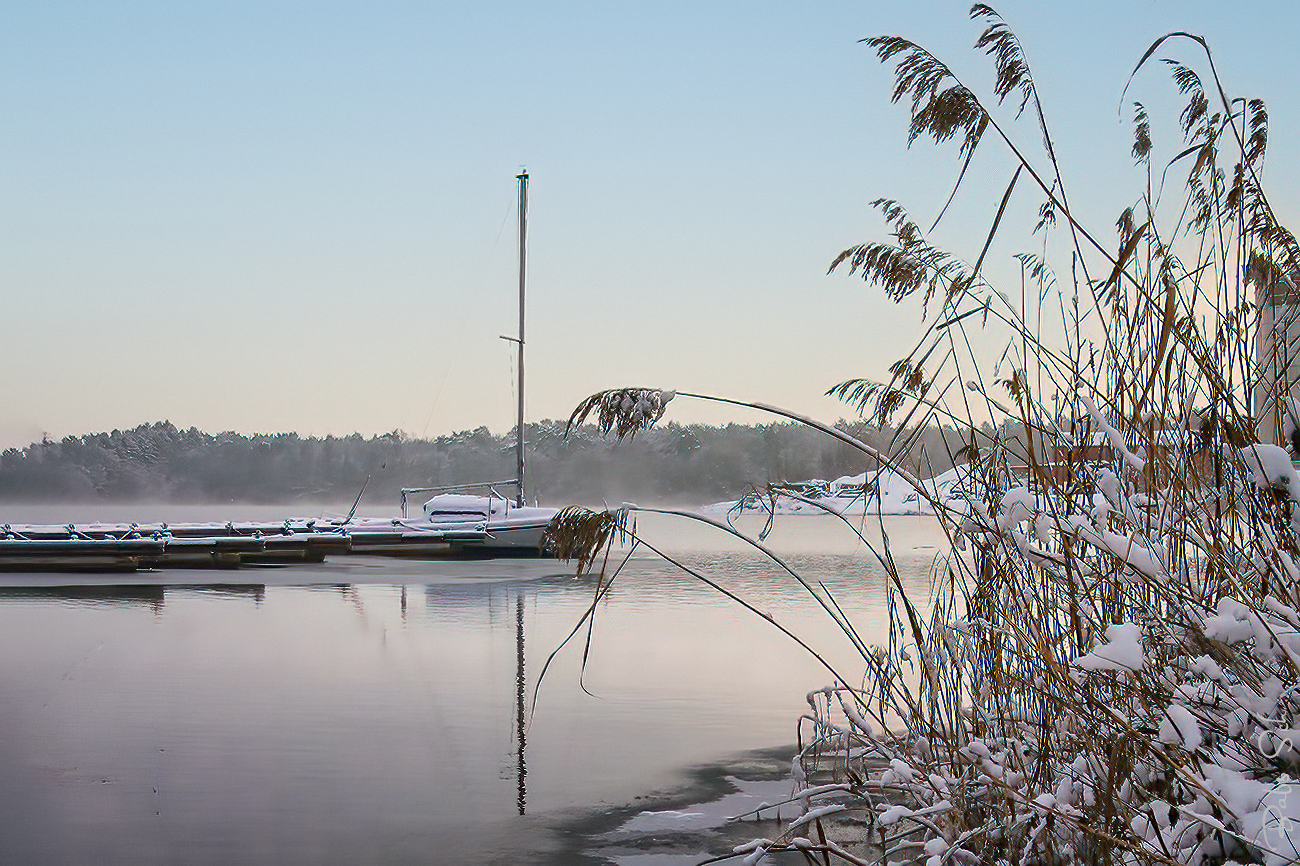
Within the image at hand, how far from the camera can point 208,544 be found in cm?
2308

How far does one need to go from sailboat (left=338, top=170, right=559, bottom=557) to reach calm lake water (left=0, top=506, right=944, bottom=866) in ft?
22.0

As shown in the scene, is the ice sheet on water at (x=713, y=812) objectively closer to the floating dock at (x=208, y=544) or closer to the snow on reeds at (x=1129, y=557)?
the snow on reeds at (x=1129, y=557)

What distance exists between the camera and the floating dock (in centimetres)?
2130

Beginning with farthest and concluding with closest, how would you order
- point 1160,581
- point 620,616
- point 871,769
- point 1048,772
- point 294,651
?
1. point 620,616
2. point 294,651
3. point 871,769
4. point 1048,772
5. point 1160,581

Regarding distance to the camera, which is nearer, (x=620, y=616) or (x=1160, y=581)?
(x=1160, y=581)

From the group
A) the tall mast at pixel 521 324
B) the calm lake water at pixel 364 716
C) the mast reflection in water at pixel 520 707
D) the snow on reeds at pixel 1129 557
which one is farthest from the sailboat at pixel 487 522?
the snow on reeds at pixel 1129 557

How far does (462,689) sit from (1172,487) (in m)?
7.69

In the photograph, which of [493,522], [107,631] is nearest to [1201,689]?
[107,631]

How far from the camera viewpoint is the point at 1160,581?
2203 millimetres

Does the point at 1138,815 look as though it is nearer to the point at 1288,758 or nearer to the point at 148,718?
the point at 1288,758

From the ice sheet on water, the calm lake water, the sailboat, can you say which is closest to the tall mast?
the sailboat

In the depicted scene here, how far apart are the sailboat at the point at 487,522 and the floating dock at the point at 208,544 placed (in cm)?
4

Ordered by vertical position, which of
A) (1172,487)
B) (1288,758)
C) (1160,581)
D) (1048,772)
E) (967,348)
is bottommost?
(1048,772)

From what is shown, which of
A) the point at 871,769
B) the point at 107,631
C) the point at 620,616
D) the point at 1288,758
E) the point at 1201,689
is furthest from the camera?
the point at 620,616
